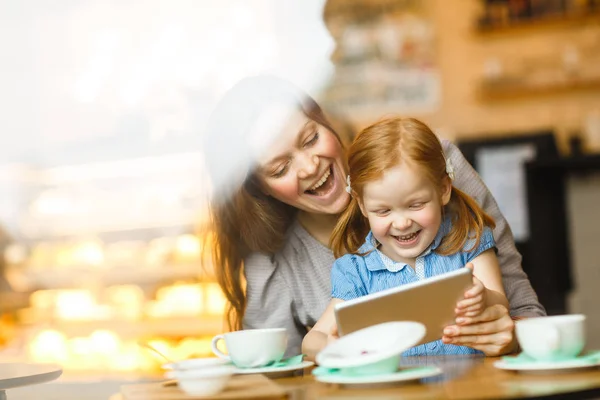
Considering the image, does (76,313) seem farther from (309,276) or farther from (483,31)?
(483,31)

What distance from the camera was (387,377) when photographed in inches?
35.4

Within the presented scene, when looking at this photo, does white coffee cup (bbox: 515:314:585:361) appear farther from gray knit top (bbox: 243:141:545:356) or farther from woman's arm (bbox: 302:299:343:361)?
gray knit top (bbox: 243:141:545:356)

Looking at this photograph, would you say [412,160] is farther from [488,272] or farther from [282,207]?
[282,207]

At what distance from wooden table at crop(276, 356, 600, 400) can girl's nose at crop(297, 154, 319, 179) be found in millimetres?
542

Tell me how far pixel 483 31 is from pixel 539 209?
40.0 inches

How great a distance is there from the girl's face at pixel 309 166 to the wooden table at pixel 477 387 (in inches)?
21.4

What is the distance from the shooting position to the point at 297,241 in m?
1.74

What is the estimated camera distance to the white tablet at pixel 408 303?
96 centimetres

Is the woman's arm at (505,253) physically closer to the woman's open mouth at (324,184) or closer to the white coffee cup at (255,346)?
the woman's open mouth at (324,184)

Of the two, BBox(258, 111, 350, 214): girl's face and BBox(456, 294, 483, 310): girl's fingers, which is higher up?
BBox(258, 111, 350, 214): girl's face

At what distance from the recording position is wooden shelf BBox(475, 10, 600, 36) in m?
3.69

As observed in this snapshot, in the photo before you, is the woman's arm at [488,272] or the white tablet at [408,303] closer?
the white tablet at [408,303]

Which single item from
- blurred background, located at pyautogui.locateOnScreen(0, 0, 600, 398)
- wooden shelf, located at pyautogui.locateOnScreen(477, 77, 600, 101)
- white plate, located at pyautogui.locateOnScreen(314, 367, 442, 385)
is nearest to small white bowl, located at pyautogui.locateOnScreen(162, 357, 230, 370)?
white plate, located at pyautogui.locateOnScreen(314, 367, 442, 385)

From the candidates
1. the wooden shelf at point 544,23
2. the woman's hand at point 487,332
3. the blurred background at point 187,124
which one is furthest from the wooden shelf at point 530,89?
the woman's hand at point 487,332
